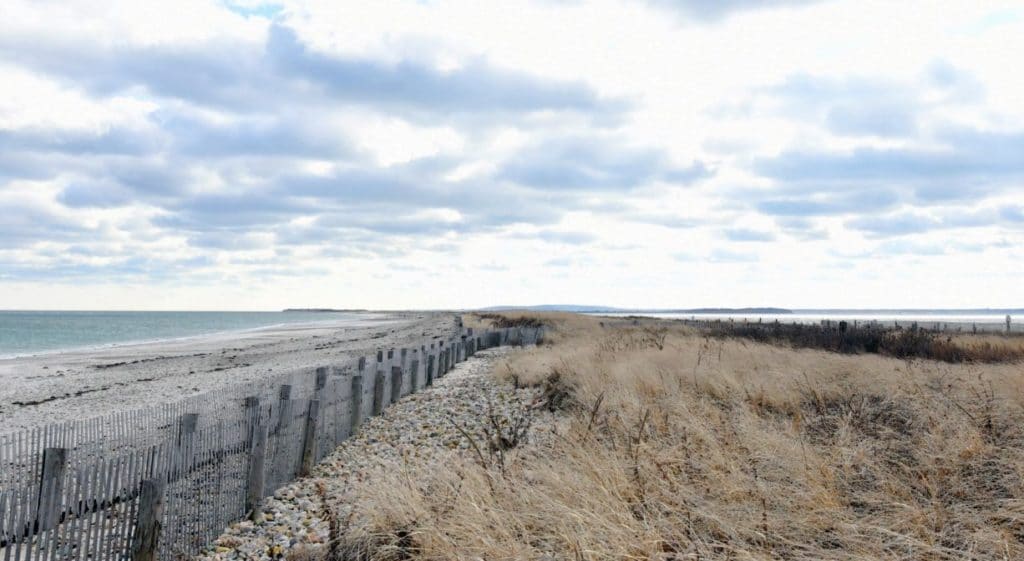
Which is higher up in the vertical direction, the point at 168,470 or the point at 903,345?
the point at 903,345

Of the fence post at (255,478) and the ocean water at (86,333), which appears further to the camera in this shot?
the ocean water at (86,333)

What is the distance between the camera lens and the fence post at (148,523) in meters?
4.95

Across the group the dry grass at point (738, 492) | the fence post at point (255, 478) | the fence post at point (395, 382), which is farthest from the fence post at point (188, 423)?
the fence post at point (395, 382)

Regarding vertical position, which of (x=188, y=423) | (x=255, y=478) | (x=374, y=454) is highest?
(x=188, y=423)

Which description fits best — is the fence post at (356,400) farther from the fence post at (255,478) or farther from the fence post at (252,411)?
the fence post at (255,478)

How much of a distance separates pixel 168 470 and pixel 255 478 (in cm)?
145

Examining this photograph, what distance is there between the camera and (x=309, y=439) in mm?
8562

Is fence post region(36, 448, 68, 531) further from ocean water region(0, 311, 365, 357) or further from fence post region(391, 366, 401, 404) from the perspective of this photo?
ocean water region(0, 311, 365, 357)

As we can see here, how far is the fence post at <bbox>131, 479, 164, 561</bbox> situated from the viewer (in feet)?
16.2

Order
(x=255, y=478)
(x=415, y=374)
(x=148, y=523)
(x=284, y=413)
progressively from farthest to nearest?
1. (x=415, y=374)
2. (x=284, y=413)
3. (x=255, y=478)
4. (x=148, y=523)

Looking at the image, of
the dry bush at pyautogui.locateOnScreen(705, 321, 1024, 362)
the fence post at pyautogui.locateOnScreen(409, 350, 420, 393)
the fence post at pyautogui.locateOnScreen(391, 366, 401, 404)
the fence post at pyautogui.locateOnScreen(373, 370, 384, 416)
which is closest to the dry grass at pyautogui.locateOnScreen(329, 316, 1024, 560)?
the fence post at pyautogui.locateOnScreen(373, 370, 384, 416)

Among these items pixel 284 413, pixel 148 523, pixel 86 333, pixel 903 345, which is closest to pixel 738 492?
pixel 148 523

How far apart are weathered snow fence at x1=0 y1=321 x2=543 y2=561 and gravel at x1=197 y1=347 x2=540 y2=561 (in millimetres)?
198

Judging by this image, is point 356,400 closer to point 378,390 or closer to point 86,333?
point 378,390
